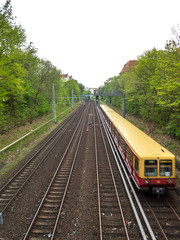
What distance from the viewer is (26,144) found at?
1822cm

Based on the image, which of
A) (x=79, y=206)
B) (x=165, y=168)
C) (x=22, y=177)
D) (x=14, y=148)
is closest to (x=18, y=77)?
(x=14, y=148)

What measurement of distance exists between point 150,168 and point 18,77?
2098 centimetres

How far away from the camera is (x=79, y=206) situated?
8062 mm

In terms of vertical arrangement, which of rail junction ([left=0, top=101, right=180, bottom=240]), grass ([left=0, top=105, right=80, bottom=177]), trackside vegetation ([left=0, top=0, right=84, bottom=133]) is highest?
trackside vegetation ([left=0, top=0, right=84, bottom=133])

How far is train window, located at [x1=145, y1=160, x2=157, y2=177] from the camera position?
803 centimetres

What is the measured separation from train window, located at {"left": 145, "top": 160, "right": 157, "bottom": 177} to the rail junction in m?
1.36

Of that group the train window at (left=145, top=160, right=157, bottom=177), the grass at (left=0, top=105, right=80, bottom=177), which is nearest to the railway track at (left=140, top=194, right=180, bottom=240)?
the train window at (left=145, top=160, right=157, bottom=177)

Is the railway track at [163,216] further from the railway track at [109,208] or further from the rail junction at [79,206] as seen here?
the railway track at [109,208]

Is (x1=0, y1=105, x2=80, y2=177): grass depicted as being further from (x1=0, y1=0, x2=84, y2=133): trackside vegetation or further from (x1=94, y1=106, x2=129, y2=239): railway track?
(x1=94, y1=106, x2=129, y2=239): railway track

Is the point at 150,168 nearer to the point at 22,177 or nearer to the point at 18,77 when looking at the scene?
the point at 22,177

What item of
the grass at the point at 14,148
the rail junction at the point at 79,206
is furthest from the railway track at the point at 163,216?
the grass at the point at 14,148

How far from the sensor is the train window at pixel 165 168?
26.3 ft

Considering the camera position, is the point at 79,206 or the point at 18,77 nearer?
the point at 79,206

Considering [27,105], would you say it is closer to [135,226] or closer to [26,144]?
[26,144]
